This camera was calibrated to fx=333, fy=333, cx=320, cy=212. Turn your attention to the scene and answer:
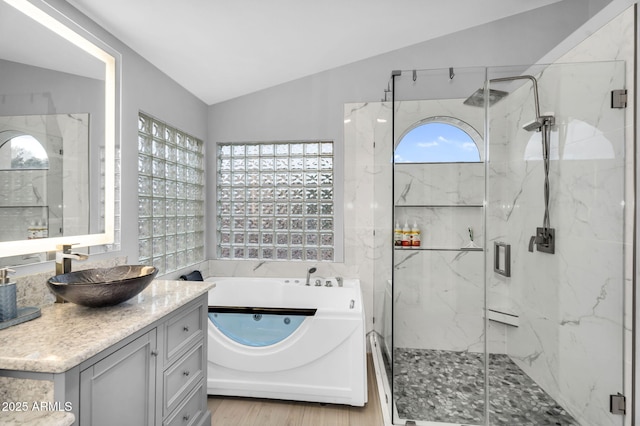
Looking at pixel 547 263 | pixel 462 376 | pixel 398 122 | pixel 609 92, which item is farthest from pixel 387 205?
pixel 609 92

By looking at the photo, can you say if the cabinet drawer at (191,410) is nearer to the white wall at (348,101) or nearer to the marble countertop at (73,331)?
the marble countertop at (73,331)

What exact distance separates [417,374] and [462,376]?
27 centimetres

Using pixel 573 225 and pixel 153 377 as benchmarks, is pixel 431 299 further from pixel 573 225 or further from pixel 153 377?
pixel 153 377

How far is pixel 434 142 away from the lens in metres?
2.23

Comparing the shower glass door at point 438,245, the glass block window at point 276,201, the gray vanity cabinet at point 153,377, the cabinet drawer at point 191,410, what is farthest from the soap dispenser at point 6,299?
the glass block window at point 276,201

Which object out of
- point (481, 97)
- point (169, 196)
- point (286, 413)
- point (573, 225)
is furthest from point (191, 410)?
point (481, 97)

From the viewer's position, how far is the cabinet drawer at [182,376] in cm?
144

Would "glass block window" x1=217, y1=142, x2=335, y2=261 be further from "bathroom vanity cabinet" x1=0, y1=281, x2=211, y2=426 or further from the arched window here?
"bathroom vanity cabinet" x1=0, y1=281, x2=211, y2=426

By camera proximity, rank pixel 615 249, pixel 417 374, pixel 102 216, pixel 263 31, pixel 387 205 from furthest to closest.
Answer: pixel 387 205
pixel 263 31
pixel 417 374
pixel 102 216
pixel 615 249

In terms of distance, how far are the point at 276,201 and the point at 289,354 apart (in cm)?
151

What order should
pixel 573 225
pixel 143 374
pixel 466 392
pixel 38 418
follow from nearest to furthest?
pixel 38 418
pixel 143 374
pixel 573 225
pixel 466 392

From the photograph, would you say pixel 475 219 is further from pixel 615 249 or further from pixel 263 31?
pixel 263 31

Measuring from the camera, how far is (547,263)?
199 cm

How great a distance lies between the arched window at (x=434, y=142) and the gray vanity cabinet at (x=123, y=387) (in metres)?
1.74
